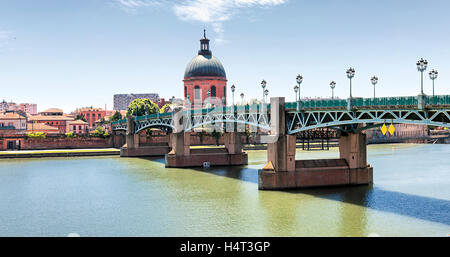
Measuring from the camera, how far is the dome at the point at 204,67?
135500mm

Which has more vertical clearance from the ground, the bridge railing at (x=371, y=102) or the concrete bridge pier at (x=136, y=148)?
the bridge railing at (x=371, y=102)

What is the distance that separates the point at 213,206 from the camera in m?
41.6

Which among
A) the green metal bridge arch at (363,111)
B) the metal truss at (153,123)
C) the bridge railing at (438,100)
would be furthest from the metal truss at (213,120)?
the bridge railing at (438,100)

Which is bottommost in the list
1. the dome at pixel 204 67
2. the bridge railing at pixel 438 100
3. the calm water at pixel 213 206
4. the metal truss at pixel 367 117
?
the calm water at pixel 213 206

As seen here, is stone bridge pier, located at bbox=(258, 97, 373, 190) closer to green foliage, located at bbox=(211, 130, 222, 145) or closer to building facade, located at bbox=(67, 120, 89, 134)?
green foliage, located at bbox=(211, 130, 222, 145)

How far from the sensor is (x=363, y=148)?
160 ft

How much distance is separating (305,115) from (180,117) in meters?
33.8

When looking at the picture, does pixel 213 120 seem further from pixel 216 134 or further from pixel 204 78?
pixel 204 78

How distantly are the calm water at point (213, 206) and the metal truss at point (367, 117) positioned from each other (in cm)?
691

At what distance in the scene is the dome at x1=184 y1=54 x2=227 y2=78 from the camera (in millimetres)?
135500

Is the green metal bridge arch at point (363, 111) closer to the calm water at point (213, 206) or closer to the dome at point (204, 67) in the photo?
the calm water at point (213, 206)

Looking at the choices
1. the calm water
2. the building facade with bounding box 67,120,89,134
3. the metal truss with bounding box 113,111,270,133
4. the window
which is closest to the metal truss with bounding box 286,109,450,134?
the metal truss with bounding box 113,111,270,133

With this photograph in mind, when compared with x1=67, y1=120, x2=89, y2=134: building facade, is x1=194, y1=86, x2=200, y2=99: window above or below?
above
